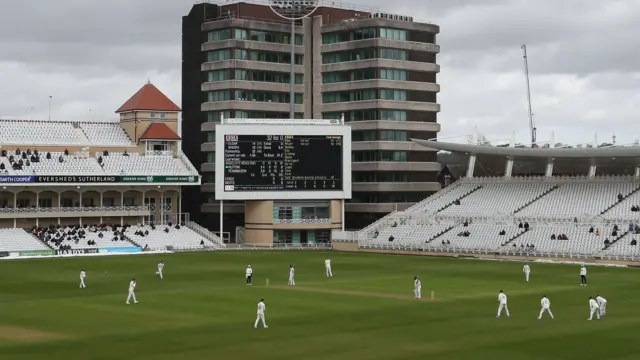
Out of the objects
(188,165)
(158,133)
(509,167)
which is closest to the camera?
(509,167)

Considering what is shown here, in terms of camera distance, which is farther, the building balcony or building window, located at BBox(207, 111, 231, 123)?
building window, located at BBox(207, 111, 231, 123)

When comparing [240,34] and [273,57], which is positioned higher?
[240,34]

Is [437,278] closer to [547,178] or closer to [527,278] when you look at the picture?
[527,278]

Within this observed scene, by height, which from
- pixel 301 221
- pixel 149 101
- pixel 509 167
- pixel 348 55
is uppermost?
pixel 348 55

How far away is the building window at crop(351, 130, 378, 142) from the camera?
11938cm

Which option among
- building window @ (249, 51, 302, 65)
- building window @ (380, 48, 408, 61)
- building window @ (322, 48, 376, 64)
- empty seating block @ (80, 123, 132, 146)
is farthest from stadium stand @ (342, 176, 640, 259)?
empty seating block @ (80, 123, 132, 146)

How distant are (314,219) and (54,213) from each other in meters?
26.0

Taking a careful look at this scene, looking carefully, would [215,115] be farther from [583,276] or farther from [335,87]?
[583,276]

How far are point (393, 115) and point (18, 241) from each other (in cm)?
4543

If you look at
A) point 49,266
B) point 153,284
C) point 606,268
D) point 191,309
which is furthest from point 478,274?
point 49,266

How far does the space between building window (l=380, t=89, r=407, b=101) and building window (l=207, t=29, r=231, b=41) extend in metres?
18.5

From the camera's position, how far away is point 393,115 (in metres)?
120

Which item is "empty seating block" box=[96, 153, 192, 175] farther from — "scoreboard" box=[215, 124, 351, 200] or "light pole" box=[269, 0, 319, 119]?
"light pole" box=[269, 0, 319, 119]

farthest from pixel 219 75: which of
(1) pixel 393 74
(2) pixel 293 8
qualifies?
(1) pixel 393 74
